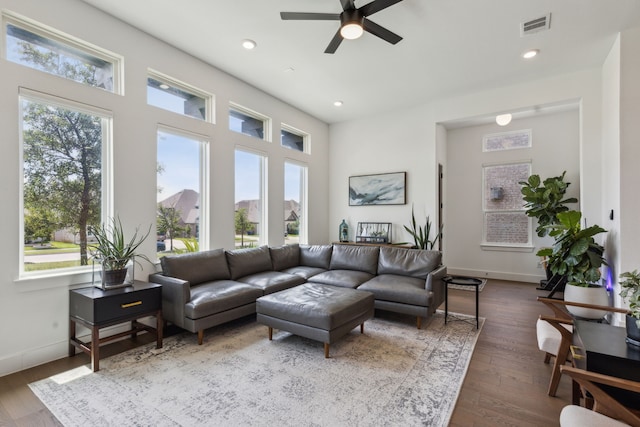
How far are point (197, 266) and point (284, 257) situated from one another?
157 centimetres

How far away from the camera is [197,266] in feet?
12.0

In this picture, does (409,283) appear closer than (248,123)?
Yes

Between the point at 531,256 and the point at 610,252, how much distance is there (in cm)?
229

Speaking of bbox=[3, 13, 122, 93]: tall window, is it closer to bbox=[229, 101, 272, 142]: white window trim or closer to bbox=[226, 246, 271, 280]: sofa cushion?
bbox=[229, 101, 272, 142]: white window trim

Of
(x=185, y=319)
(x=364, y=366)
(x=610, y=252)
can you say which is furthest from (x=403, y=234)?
(x=185, y=319)

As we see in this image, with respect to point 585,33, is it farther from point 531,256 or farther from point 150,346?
point 150,346

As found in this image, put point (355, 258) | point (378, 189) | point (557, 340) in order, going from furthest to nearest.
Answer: point (378, 189) < point (355, 258) < point (557, 340)

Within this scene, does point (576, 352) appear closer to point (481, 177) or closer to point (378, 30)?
point (378, 30)

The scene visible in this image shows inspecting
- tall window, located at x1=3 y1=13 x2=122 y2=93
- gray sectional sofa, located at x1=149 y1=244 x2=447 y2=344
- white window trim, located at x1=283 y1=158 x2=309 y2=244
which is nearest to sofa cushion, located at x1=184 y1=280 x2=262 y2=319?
gray sectional sofa, located at x1=149 y1=244 x2=447 y2=344

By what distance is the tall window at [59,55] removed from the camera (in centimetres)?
265

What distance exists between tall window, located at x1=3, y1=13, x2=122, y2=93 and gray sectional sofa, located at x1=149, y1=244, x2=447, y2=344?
2096 millimetres

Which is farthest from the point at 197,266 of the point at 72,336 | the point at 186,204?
the point at 72,336

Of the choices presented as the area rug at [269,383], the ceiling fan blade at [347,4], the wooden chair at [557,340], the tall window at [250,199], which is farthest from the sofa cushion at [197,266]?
the wooden chair at [557,340]

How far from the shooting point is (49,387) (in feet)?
7.55
